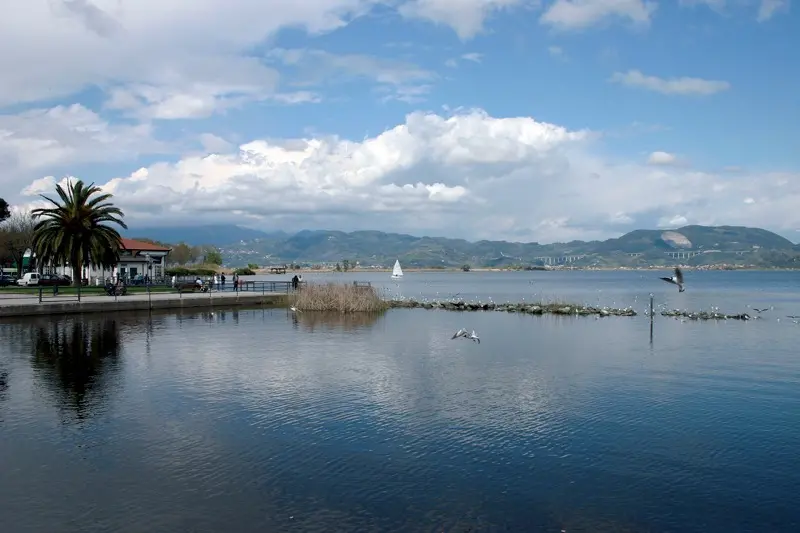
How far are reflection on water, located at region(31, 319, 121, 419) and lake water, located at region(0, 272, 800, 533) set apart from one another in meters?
0.19

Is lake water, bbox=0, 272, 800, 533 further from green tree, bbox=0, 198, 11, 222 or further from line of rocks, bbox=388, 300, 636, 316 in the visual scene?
green tree, bbox=0, 198, 11, 222

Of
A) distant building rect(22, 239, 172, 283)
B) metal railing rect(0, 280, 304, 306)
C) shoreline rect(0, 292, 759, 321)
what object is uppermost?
distant building rect(22, 239, 172, 283)

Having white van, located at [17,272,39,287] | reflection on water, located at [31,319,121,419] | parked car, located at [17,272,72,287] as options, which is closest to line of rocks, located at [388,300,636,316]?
reflection on water, located at [31,319,121,419]

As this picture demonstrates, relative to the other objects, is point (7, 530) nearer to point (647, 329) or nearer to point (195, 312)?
point (647, 329)

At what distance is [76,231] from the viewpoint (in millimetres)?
59219

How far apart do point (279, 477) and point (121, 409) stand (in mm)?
7968

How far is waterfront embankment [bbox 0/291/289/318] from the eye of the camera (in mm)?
47219

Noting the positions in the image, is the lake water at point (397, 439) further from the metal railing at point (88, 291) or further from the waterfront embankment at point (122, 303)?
the metal railing at point (88, 291)

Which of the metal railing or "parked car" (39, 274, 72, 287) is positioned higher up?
"parked car" (39, 274, 72, 287)

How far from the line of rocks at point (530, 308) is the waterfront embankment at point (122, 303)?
40.8 ft

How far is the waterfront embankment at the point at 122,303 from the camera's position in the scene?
155 ft

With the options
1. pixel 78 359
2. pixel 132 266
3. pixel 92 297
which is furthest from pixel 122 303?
pixel 132 266

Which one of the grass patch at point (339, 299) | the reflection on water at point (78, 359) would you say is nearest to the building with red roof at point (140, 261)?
the grass patch at point (339, 299)

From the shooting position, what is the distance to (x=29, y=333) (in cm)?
3812
